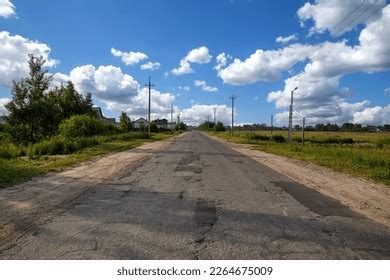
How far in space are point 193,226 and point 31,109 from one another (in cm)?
3166

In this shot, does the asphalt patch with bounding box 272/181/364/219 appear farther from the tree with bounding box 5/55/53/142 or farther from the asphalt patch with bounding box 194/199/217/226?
the tree with bounding box 5/55/53/142

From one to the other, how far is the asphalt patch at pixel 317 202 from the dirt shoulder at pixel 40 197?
5.02m

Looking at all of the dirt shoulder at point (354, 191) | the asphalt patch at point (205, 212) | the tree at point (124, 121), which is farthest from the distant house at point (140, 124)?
the asphalt patch at point (205, 212)

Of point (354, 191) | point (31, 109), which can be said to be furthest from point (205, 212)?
point (31, 109)

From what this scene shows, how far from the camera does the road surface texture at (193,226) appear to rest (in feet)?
17.0

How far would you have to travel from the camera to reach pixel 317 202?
29.9 feet

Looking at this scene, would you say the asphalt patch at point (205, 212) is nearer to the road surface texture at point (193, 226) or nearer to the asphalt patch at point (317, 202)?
→ the road surface texture at point (193, 226)

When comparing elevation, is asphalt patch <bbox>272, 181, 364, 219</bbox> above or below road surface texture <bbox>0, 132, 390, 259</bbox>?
below

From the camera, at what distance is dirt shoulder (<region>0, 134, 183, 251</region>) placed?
6.34 metres

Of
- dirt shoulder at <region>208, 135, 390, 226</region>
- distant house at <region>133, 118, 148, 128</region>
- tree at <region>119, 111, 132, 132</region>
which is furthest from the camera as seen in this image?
distant house at <region>133, 118, 148, 128</region>

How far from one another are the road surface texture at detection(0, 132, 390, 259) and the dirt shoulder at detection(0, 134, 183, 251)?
42 millimetres

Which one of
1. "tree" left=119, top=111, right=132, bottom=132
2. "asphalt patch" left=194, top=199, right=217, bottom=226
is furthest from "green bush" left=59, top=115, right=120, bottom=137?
"tree" left=119, top=111, right=132, bottom=132

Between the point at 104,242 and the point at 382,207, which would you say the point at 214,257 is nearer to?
the point at 104,242

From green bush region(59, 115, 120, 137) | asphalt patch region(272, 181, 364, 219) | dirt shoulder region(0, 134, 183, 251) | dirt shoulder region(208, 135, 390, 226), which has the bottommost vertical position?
dirt shoulder region(208, 135, 390, 226)
